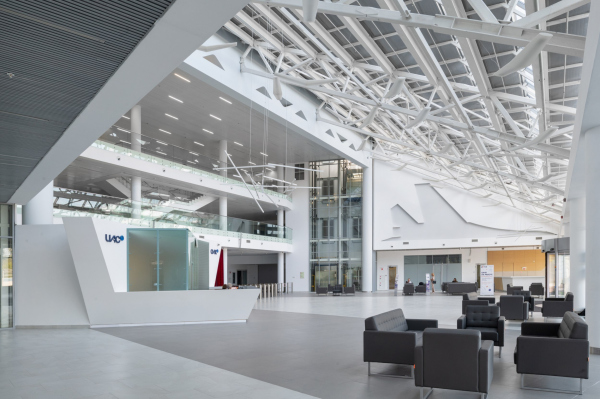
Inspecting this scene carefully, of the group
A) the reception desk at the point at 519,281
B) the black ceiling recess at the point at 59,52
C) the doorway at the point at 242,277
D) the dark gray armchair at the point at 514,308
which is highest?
the black ceiling recess at the point at 59,52

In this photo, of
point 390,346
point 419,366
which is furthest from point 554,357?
point 390,346

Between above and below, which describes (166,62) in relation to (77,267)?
above

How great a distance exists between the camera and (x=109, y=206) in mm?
18562


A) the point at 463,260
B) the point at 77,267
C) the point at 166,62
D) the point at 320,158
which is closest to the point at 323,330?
the point at 77,267

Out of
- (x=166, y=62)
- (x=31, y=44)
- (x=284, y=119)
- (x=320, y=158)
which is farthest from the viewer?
(x=320, y=158)

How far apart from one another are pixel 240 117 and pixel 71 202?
27.6 feet

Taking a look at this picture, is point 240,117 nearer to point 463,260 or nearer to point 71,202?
point 71,202

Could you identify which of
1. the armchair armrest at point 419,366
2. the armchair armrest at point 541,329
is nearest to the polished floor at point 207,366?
the armchair armrest at point 419,366

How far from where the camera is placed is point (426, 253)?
36406 millimetres

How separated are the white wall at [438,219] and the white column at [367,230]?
419 millimetres

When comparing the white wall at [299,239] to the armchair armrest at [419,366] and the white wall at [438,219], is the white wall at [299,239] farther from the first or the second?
A: the armchair armrest at [419,366]

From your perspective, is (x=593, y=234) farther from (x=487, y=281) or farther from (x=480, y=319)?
(x=487, y=281)

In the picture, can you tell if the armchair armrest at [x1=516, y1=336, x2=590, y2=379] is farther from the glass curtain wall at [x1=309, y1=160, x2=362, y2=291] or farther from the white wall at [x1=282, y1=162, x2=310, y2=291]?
the white wall at [x1=282, y1=162, x2=310, y2=291]

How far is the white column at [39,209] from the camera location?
13.5m
